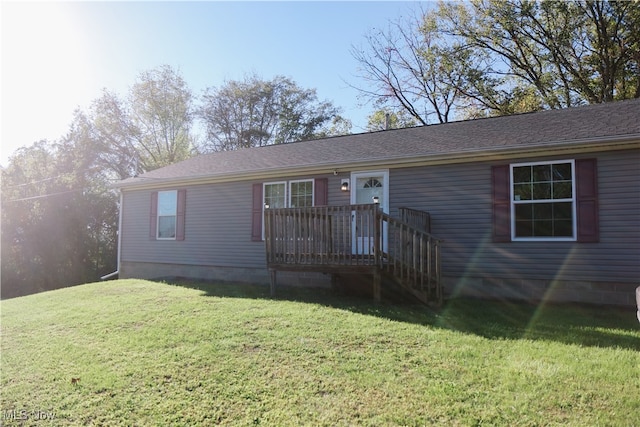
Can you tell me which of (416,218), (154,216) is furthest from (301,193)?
(154,216)

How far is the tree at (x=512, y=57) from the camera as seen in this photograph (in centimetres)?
1650

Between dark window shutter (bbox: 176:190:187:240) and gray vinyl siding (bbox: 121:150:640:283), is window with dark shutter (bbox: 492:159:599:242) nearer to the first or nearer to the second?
gray vinyl siding (bbox: 121:150:640:283)

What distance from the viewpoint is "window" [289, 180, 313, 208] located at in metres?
9.57

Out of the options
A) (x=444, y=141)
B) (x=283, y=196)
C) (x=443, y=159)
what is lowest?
(x=283, y=196)

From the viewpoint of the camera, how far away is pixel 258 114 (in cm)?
2855

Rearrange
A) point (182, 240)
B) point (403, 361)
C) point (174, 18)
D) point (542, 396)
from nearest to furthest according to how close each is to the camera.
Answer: point (542, 396) < point (403, 361) < point (174, 18) < point (182, 240)

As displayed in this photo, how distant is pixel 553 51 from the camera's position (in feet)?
57.4

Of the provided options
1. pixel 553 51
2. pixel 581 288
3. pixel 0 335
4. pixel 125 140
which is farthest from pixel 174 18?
pixel 125 140

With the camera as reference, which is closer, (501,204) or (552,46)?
(501,204)

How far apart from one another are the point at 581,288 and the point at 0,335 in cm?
880

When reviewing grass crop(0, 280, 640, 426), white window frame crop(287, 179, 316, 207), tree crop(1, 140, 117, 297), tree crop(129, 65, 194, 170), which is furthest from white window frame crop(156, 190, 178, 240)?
tree crop(129, 65, 194, 170)

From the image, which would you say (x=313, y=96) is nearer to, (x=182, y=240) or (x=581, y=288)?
(x=182, y=240)

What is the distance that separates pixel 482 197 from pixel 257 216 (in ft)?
16.7

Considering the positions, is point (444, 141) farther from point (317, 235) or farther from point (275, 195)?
point (275, 195)
